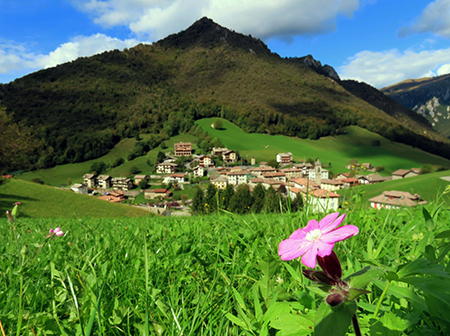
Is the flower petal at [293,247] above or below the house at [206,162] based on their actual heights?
above

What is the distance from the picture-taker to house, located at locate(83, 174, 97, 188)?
77.1m

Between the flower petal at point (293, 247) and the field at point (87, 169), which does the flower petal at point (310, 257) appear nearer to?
the flower petal at point (293, 247)

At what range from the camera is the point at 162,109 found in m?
136

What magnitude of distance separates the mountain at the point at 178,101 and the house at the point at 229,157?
28.1 metres

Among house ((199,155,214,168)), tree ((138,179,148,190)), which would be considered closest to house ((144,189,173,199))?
tree ((138,179,148,190))

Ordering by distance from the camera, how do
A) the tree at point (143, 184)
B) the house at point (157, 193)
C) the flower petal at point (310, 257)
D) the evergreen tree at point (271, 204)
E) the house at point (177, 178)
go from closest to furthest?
1. the flower petal at point (310, 257)
2. the evergreen tree at point (271, 204)
3. the house at point (157, 193)
4. the tree at point (143, 184)
5. the house at point (177, 178)

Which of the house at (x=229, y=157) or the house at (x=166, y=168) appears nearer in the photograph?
the house at (x=166, y=168)

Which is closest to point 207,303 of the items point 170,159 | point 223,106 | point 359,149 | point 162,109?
point 170,159

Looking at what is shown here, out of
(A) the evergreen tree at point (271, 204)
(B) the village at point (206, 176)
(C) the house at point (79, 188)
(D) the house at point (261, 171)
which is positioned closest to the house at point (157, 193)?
(B) the village at point (206, 176)

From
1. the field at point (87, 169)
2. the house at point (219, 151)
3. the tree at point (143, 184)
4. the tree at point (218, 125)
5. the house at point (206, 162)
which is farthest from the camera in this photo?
the tree at point (218, 125)

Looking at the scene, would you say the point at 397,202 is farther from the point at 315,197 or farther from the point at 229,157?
the point at 229,157

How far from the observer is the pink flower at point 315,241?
434 mm

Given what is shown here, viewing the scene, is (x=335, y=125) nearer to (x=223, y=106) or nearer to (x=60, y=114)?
(x=223, y=106)

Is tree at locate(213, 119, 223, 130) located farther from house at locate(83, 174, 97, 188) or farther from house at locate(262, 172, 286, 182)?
house at locate(83, 174, 97, 188)
